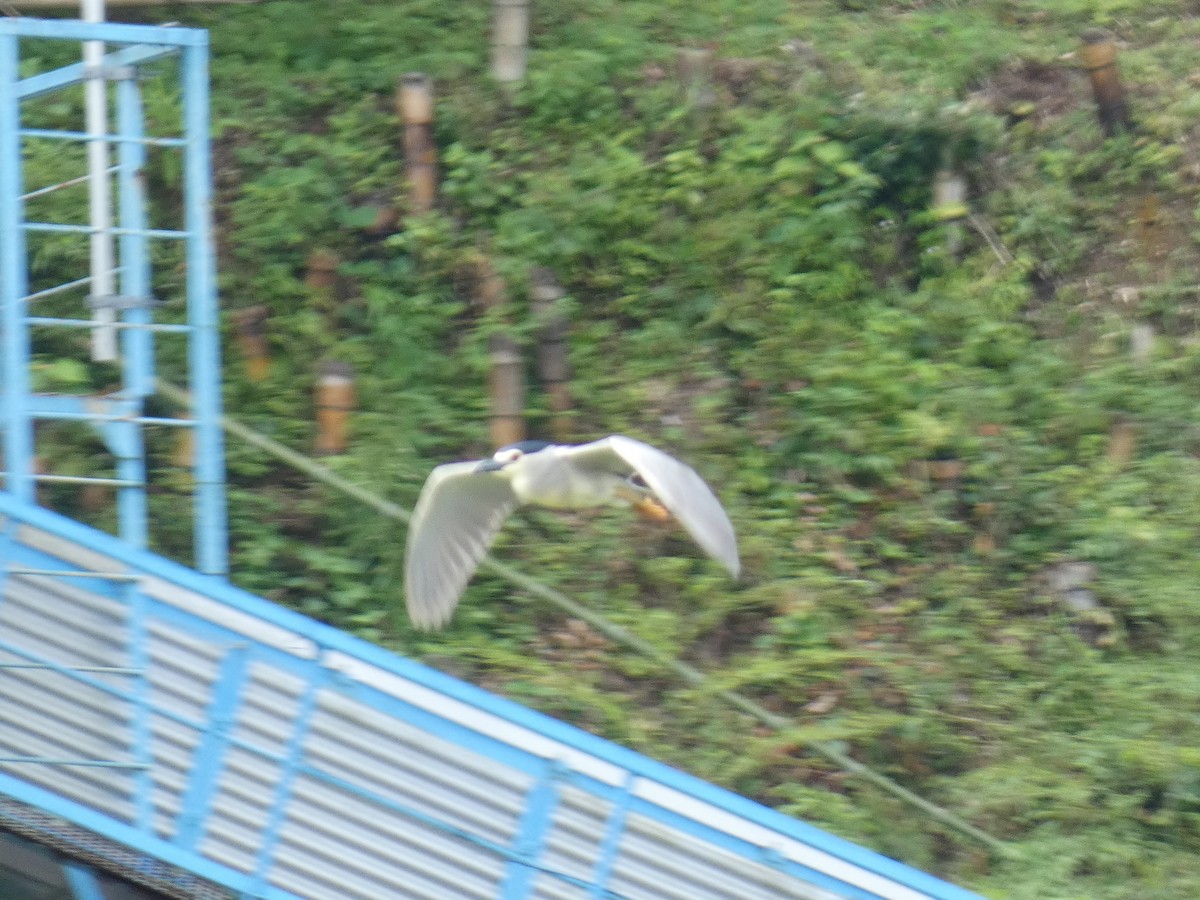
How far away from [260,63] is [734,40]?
2.25 meters

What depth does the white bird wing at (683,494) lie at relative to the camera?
156 inches

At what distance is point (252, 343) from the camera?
6238mm

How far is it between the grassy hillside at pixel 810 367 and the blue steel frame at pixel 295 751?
4.69 ft

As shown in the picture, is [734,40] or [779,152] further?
[734,40]

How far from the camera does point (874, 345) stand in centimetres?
636

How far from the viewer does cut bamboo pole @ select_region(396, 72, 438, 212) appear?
667 centimetres

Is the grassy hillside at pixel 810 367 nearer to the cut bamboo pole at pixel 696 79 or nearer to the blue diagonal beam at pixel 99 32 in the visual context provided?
the cut bamboo pole at pixel 696 79

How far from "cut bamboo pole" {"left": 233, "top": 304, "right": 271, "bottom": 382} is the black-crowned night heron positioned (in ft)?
5.05

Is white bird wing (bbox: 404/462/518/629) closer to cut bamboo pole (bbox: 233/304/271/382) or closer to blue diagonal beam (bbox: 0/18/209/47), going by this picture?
blue diagonal beam (bbox: 0/18/209/47)

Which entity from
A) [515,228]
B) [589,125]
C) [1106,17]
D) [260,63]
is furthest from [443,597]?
[1106,17]

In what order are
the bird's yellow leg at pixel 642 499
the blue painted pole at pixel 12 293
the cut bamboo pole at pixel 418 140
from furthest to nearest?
the cut bamboo pole at pixel 418 140 → the bird's yellow leg at pixel 642 499 → the blue painted pole at pixel 12 293

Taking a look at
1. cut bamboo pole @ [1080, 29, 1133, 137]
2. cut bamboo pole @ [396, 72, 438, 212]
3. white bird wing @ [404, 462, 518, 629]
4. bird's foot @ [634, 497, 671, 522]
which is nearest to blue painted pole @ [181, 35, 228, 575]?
white bird wing @ [404, 462, 518, 629]

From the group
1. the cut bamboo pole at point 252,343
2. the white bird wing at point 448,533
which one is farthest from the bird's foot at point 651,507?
the cut bamboo pole at point 252,343

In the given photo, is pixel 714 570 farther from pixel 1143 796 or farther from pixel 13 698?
pixel 13 698
